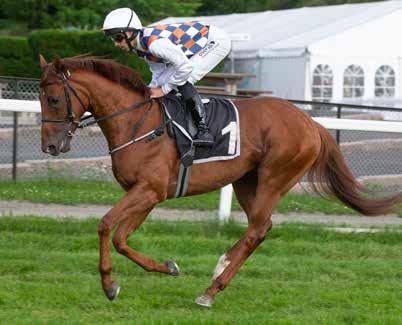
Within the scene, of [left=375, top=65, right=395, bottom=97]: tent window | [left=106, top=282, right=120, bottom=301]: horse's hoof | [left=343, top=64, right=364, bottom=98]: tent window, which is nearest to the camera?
[left=106, top=282, right=120, bottom=301]: horse's hoof

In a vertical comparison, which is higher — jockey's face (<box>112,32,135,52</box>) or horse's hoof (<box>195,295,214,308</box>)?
jockey's face (<box>112,32,135,52</box>)

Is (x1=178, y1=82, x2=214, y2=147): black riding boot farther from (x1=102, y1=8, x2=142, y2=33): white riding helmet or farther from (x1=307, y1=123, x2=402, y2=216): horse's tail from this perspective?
(x1=307, y1=123, x2=402, y2=216): horse's tail

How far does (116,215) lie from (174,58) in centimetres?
125

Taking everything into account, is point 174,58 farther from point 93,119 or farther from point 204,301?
point 204,301

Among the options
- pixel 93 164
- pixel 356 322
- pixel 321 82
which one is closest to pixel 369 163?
pixel 93 164

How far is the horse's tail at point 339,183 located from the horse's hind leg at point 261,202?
0.29 meters

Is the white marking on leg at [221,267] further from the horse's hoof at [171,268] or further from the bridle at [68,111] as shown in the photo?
the bridle at [68,111]

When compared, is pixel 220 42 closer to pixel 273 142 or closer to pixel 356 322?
pixel 273 142

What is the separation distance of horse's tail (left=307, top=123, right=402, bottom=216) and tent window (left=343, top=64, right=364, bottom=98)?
20.0 m

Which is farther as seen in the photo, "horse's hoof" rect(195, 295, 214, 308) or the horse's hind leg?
the horse's hind leg


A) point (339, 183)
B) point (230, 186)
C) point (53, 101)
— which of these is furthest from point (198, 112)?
point (230, 186)

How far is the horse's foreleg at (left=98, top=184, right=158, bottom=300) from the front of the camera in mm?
7227

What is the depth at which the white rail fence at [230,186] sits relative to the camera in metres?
10.6

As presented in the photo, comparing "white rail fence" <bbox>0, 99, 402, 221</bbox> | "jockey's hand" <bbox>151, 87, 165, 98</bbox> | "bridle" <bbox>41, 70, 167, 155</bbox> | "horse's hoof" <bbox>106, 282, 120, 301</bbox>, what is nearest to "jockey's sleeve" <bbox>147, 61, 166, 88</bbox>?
"jockey's hand" <bbox>151, 87, 165, 98</bbox>
